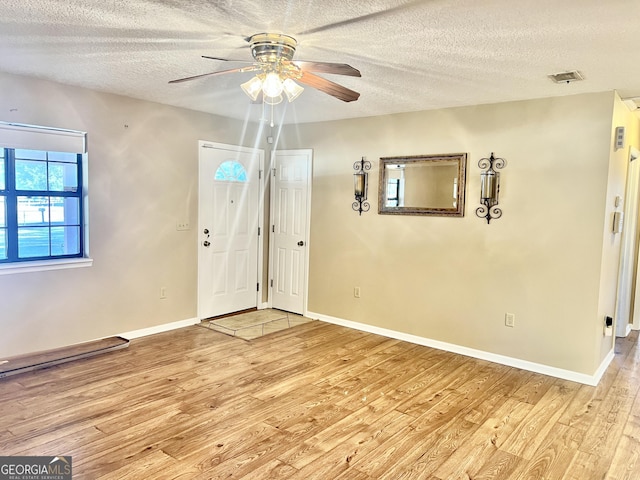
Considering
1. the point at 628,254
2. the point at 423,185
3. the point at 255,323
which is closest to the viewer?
the point at 423,185

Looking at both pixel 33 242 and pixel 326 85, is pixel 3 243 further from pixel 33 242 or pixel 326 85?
pixel 326 85

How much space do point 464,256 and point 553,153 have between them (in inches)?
47.4

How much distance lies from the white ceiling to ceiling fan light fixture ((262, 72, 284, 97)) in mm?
251

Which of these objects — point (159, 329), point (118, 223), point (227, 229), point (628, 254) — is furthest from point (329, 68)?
point (628, 254)

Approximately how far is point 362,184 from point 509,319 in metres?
2.08

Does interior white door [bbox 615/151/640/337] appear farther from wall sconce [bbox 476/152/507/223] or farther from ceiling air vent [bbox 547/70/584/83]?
ceiling air vent [bbox 547/70/584/83]

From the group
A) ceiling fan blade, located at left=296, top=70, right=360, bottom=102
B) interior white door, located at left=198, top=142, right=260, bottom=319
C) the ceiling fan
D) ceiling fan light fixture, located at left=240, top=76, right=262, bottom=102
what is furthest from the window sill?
ceiling fan blade, located at left=296, top=70, right=360, bottom=102

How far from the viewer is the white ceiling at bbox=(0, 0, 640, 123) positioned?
2215 mm

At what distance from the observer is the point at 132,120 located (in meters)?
4.38

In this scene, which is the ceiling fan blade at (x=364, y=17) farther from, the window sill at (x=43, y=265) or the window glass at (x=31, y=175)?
the window sill at (x=43, y=265)

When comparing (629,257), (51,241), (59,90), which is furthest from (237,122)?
(629,257)

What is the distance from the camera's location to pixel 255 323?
525 cm

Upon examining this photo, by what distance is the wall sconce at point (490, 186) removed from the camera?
408 cm

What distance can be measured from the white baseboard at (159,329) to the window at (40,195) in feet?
3.13
